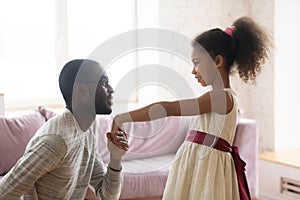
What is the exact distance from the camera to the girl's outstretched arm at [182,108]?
151cm

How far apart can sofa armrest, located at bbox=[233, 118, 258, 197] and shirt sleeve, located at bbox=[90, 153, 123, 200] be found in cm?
183

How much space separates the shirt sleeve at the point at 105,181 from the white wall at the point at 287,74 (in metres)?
2.70

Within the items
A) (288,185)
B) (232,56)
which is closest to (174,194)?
(232,56)

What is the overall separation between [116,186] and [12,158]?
1.47 m

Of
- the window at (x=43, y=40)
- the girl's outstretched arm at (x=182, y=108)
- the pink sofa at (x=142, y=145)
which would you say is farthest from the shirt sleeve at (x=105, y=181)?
the window at (x=43, y=40)

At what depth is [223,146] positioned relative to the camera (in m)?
1.89

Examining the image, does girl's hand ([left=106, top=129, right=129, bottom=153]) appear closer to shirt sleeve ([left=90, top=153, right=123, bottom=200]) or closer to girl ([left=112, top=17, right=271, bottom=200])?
shirt sleeve ([left=90, top=153, right=123, bottom=200])

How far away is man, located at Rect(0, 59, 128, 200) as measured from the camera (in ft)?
4.12

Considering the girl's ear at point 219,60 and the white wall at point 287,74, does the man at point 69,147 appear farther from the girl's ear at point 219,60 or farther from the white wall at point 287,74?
the white wall at point 287,74

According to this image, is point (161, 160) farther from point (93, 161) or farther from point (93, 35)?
point (93, 161)

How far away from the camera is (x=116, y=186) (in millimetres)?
1507

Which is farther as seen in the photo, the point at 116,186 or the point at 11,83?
the point at 11,83

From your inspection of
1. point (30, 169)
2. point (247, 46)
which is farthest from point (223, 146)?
point (30, 169)

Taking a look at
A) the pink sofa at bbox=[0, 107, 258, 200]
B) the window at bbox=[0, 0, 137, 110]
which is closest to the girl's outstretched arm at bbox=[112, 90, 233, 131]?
the pink sofa at bbox=[0, 107, 258, 200]
